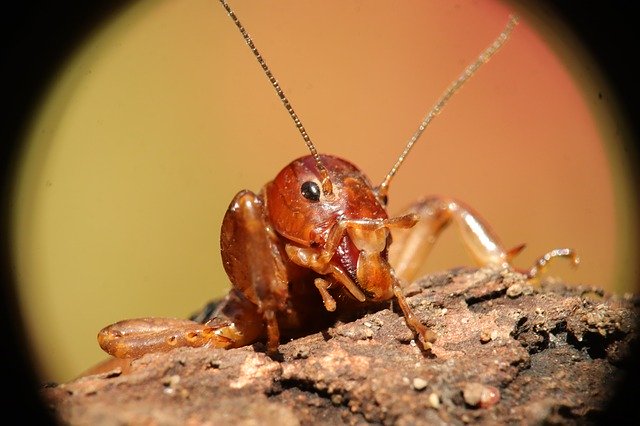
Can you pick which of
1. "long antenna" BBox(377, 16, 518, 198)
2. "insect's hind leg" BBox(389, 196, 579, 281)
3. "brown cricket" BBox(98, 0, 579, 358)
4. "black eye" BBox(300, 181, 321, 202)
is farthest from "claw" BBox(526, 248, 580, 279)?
"black eye" BBox(300, 181, 321, 202)

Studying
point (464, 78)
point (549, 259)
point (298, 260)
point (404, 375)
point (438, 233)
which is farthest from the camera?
point (438, 233)

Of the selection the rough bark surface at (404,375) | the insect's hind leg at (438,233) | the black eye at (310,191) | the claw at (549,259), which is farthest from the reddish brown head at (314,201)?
the claw at (549,259)

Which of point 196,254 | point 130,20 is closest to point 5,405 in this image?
point 130,20

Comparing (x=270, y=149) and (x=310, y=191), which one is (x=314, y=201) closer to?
(x=310, y=191)

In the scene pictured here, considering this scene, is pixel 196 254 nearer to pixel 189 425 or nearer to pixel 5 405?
pixel 5 405

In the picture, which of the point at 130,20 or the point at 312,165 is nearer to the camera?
the point at 312,165

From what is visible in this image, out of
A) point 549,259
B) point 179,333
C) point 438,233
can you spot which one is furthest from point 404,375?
point 438,233
